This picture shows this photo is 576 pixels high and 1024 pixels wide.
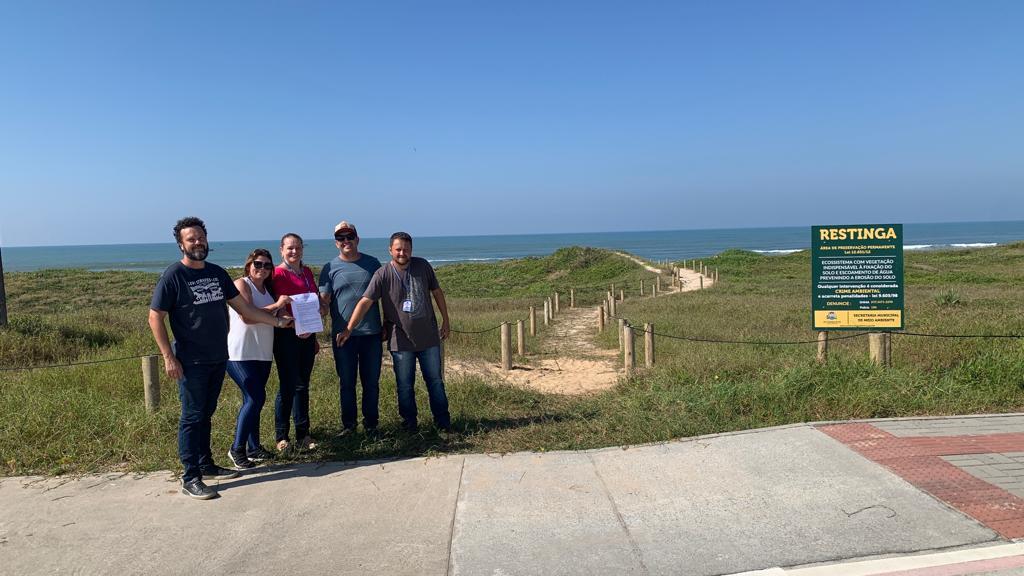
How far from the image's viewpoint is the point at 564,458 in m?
4.72

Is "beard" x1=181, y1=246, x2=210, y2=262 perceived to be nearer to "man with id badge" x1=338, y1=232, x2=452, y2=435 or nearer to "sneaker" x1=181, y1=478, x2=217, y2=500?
"man with id badge" x1=338, y1=232, x2=452, y2=435

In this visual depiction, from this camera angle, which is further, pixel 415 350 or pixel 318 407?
pixel 318 407

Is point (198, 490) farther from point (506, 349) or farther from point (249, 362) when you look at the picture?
point (506, 349)

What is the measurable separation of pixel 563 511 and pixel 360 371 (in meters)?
2.27

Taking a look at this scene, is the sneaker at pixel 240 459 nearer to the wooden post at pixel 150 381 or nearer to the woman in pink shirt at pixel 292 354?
the woman in pink shirt at pixel 292 354

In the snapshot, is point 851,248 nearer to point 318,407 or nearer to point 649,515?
point 649,515

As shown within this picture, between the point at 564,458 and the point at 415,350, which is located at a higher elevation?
the point at 415,350

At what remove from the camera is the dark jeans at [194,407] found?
4.33 meters


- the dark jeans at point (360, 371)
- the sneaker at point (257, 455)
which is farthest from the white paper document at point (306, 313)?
the sneaker at point (257, 455)

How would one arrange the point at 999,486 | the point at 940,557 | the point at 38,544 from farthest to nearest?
the point at 999,486 → the point at 38,544 → the point at 940,557

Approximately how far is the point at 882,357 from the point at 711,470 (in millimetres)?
3654

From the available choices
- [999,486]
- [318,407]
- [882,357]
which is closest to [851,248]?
[882,357]

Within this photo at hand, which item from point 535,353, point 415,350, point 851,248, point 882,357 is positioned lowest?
point 535,353

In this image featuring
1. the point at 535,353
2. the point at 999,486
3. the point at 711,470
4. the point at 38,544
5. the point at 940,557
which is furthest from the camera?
the point at 535,353
